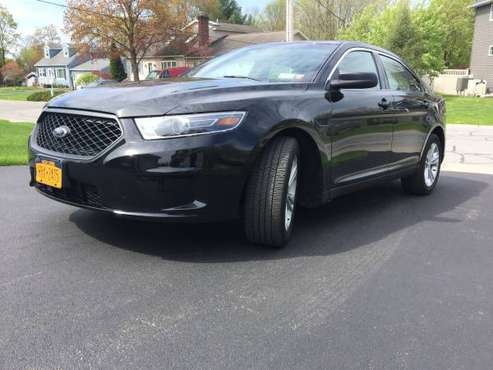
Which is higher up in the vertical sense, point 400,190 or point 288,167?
point 288,167

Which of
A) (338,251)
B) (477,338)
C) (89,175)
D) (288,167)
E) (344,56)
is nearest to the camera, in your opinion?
(477,338)

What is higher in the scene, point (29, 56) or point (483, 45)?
point (29, 56)

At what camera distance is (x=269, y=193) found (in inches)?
128

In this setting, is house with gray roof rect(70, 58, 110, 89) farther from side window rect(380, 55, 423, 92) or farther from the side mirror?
the side mirror

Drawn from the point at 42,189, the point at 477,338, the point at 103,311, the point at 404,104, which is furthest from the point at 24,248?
the point at 404,104

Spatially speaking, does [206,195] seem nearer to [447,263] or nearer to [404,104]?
[447,263]

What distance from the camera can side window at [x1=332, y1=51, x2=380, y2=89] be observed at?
4120 millimetres

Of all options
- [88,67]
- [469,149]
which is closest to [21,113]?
[469,149]

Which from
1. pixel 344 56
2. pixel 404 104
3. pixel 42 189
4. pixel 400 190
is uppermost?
pixel 344 56

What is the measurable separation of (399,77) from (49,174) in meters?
3.57

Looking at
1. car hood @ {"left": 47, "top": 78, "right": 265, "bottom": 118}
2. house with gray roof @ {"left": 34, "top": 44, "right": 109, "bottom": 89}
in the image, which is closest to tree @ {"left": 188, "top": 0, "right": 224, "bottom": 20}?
house with gray roof @ {"left": 34, "top": 44, "right": 109, "bottom": 89}

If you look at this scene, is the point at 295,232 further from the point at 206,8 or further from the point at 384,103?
the point at 206,8

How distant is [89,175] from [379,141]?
8.57 feet

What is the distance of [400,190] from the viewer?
19.0 feet
